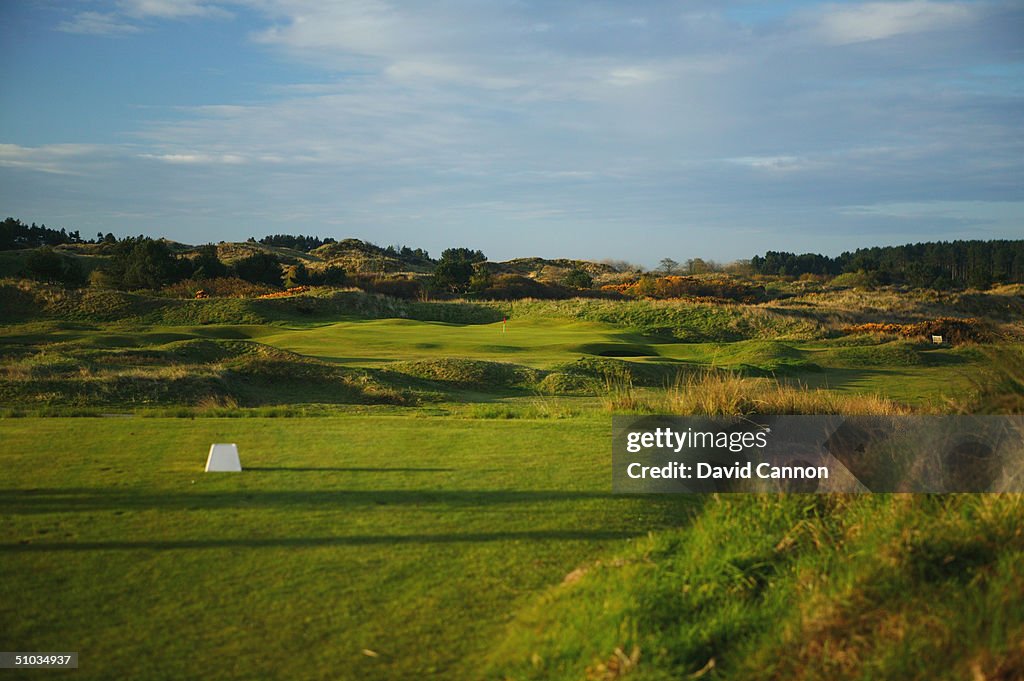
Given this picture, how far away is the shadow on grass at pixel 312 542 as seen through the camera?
5.94 meters

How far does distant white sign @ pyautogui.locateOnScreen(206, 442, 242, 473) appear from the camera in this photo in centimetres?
786

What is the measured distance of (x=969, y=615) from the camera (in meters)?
4.70

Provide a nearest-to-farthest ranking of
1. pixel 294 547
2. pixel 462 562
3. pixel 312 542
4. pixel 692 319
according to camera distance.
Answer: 1. pixel 462 562
2. pixel 294 547
3. pixel 312 542
4. pixel 692 319

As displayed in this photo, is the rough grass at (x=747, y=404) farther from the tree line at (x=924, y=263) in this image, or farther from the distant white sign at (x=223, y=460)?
the tree line at (x=924, y=263)

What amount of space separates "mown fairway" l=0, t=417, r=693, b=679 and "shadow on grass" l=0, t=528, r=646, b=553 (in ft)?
0.06

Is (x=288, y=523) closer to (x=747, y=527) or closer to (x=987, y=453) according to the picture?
(x=747, y=527)

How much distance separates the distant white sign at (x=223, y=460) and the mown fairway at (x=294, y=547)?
16cm

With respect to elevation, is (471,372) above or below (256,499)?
below

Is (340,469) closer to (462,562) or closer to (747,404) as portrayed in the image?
(462,562)

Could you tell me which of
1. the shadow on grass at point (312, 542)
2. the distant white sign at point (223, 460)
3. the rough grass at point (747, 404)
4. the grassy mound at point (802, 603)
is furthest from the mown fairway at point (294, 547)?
the rough grass at point (747, 404)

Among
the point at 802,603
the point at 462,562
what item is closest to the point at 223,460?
the point at 462,562

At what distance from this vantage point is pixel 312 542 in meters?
6.09

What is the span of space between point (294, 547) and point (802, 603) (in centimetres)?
328

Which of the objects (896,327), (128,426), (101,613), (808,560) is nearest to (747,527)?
(808,560)
